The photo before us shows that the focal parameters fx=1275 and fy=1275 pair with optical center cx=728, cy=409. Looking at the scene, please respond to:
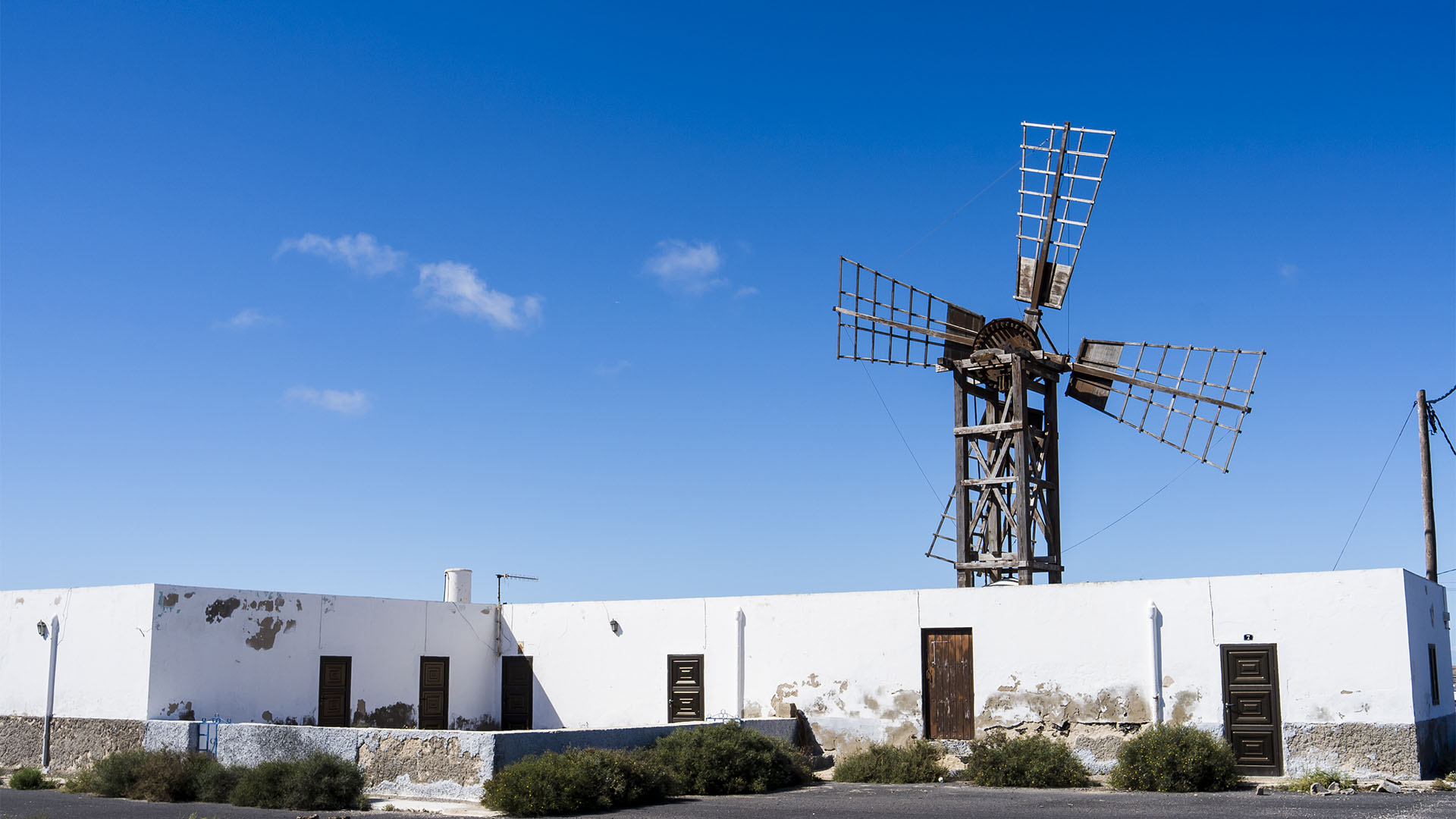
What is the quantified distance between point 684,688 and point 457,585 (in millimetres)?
5660

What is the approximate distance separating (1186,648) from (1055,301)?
7.79 metres

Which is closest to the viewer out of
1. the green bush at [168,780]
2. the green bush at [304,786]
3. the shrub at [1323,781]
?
the green bush at [304,786]

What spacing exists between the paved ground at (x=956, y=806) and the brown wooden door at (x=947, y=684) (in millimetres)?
2347

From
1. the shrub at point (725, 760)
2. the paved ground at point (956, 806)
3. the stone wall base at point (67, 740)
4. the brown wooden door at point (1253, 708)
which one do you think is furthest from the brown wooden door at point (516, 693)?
the brown wooden door at point (1253, 708)

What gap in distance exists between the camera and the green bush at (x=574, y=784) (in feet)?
47.0

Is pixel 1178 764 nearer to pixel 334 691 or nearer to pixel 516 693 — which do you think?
pixel 516 693

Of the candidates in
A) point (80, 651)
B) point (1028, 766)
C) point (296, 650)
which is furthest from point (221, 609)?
point (1028, 766)

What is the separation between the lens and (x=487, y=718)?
79.5 feet

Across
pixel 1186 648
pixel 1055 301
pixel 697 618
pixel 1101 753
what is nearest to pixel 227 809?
pixel 697 618

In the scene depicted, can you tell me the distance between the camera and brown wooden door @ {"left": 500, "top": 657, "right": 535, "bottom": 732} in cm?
2409

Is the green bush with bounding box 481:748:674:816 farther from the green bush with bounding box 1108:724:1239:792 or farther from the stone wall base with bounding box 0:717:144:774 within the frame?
the stone wall base with bounding box 0:717:144:774

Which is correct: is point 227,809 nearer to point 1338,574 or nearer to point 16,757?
point 16,757

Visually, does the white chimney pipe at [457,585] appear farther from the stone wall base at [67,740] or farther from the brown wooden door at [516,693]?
the stone wall base at [67,740]

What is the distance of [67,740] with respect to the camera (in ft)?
64.1
